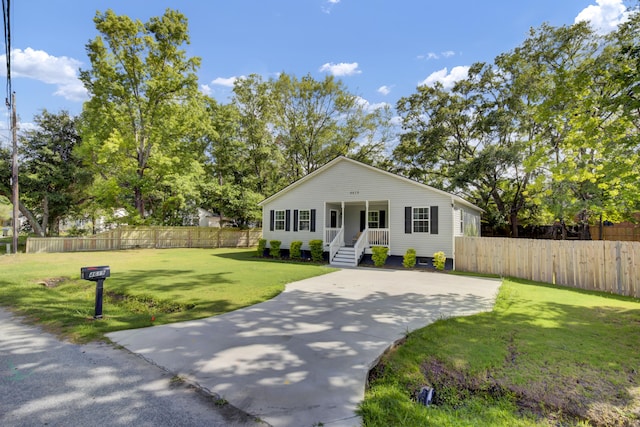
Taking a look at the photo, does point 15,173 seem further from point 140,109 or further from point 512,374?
point 512,374

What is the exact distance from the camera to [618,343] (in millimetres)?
4664

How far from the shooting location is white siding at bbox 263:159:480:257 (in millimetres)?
14172

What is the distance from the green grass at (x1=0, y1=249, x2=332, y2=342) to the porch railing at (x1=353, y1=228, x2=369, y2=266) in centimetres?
378

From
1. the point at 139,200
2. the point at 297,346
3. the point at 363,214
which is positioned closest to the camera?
the point at 297,346

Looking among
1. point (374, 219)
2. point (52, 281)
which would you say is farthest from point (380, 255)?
point (52, 281)

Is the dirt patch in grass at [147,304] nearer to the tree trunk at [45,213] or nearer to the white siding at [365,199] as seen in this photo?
the white siding at [365,199]

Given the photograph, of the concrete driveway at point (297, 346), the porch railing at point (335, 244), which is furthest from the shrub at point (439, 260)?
the concrete driveway at point (297, 346)

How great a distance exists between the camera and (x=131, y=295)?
770 centimetres

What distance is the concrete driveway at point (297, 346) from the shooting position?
116 inches

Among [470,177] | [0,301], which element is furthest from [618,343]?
[470,177]

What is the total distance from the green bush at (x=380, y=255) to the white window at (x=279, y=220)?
21.3ft

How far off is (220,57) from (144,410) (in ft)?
57.5

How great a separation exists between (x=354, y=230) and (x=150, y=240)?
642 inches

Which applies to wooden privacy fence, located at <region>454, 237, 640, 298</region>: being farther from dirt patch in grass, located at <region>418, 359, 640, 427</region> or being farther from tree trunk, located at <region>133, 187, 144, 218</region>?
tree trunk, located at <region>133, 187, 144, 218</region>
